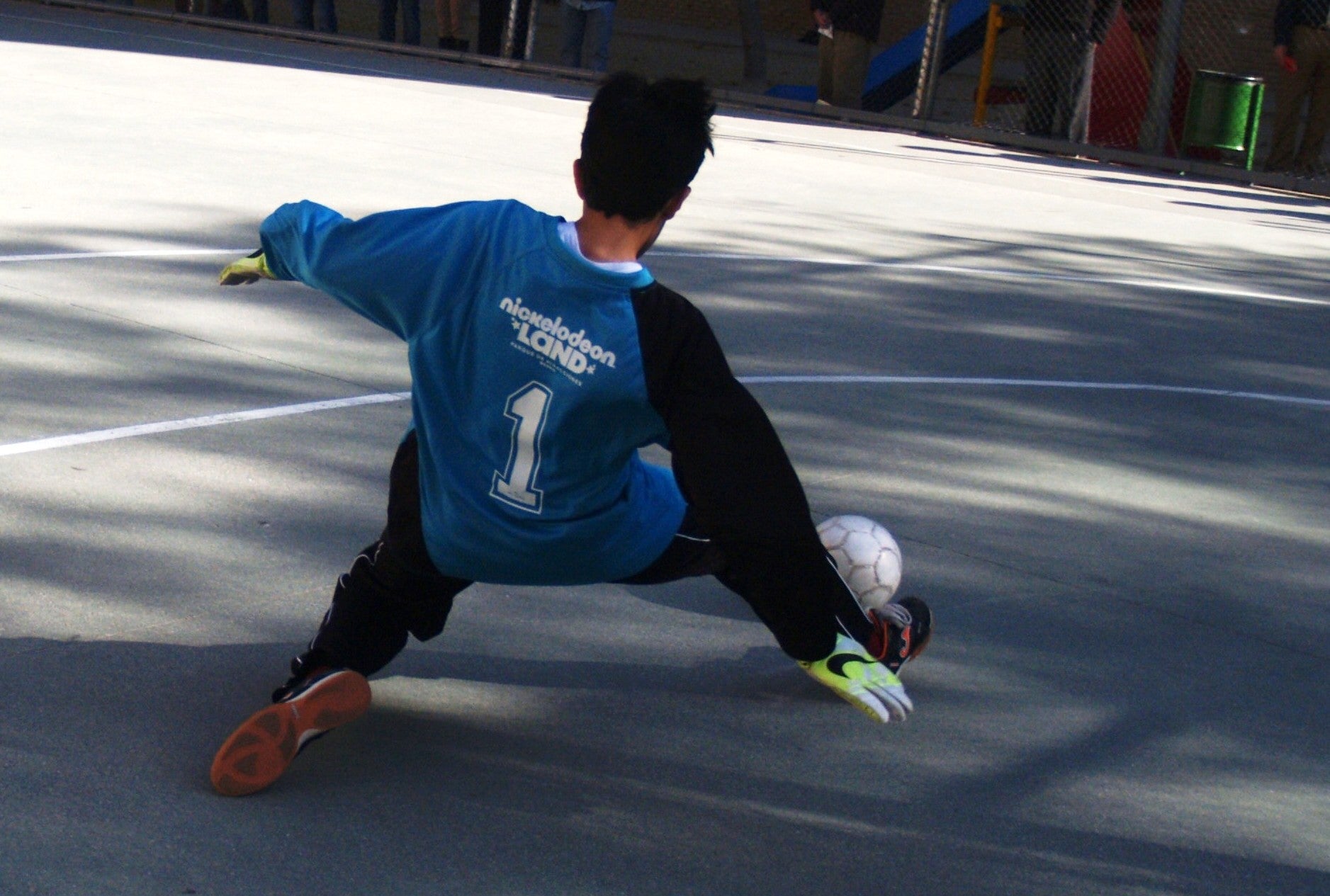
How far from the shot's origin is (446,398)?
329 cm

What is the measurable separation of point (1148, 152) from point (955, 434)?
11.8 metres

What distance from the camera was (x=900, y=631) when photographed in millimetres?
3984

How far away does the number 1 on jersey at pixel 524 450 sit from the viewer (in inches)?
125

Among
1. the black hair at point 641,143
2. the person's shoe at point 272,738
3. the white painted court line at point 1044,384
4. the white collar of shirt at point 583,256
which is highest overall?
the black hair at point 641,143

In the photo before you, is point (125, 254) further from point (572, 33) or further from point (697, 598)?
point (572, 33)

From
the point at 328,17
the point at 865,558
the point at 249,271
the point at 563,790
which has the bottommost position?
the point at 563,790

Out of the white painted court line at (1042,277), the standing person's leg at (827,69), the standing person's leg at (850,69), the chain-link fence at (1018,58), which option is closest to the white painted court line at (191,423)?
the white painted court line at (1042,277)

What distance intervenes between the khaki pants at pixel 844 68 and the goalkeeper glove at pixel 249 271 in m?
15.7

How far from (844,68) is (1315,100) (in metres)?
5.14

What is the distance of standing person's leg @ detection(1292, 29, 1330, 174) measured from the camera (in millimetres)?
15547

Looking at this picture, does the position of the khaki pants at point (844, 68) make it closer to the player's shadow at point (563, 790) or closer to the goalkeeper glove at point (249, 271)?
the player's shadow at point (563, 790)

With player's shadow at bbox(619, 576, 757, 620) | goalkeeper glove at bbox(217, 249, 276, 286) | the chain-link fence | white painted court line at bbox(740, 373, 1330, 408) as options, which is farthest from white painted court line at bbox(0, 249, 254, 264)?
the chain-link fence

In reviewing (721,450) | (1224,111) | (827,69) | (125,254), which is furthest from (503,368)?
(827,69)

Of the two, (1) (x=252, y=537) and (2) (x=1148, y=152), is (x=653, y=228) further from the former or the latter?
(2) (x=1148, y=152)
